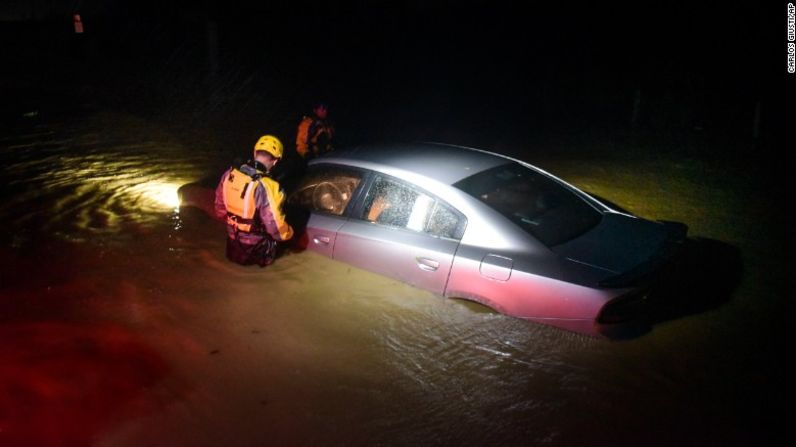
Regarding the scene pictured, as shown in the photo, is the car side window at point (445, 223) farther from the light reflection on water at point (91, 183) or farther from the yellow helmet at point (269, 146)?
the light reflection on water at point (91, 183)

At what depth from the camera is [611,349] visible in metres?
4.29

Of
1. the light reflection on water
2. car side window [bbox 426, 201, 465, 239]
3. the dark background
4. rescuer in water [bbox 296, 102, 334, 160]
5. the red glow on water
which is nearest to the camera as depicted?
the red glow on water

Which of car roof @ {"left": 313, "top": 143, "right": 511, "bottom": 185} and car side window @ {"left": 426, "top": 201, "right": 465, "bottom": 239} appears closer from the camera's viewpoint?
car side window @ {"left": 426, "top": 201, "right": 465, "bottom": 239}

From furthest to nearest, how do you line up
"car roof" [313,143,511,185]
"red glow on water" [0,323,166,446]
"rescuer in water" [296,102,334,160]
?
"rescuer in water" [296,102,334,160]
"car roof" [313,143,511,185]
"red glow on water" [0,323,166,446]

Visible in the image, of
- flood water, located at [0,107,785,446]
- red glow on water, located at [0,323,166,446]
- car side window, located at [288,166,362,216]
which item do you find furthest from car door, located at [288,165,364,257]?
red glow on water, located at [0,323,166,446]

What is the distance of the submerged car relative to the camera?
388 centimetres

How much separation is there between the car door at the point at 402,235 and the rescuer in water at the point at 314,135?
10.8 feet

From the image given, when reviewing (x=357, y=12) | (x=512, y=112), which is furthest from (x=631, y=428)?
(x=357, y=12)

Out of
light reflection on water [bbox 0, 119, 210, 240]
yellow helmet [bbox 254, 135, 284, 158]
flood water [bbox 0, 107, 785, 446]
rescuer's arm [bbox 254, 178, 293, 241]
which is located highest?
yellow helmet [bbox 254, 135, 284, 158]

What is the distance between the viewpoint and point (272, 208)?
4918 millimetres

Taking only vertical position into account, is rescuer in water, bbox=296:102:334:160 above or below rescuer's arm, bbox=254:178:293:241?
above

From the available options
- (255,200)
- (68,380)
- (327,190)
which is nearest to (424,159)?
(327,190)

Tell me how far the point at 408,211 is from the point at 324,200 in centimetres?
98

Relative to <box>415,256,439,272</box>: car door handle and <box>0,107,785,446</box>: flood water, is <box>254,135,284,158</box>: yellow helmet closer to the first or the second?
<box>0,107,785,446</box>: flood water
